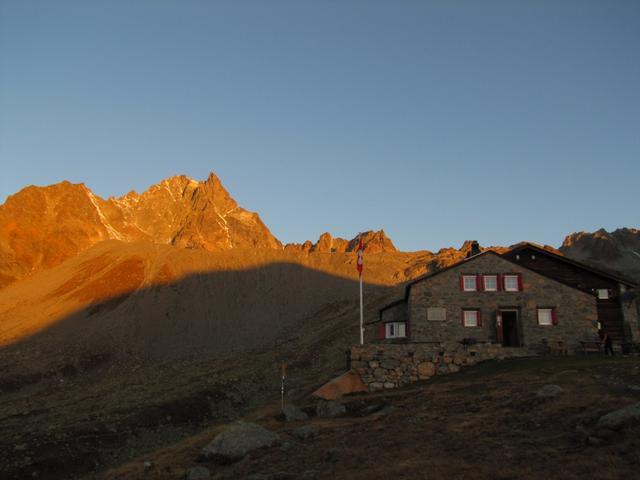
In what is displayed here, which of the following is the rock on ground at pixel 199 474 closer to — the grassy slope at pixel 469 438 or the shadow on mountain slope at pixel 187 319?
the grassy slope at pixel 469 438

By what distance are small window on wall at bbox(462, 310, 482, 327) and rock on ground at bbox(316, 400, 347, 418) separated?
50.3 feet

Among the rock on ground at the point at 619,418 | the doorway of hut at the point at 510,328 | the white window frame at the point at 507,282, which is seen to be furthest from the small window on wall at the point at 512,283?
the rock on ground at the point at 619,418

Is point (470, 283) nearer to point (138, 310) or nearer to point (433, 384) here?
point (433, 384)

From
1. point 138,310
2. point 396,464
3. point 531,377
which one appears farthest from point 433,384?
point 138,310

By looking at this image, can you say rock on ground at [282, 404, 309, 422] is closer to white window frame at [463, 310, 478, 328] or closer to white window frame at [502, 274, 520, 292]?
white window frame at [463, 310, 478, 328]

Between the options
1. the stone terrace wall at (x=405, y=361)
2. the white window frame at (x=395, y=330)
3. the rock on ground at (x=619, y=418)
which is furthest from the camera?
the white window frame at (x=395, y=330)

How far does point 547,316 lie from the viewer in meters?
39.1

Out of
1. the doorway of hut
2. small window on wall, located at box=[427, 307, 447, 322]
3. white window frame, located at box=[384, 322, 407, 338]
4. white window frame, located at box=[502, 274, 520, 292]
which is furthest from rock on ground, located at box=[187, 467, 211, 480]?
white window frame, located at box=[384, 322, 407, 338]

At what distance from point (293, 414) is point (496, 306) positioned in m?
19.1

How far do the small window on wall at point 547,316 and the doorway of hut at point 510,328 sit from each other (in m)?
1.62

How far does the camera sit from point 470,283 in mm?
40531

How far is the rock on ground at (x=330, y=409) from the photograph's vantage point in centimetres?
2667

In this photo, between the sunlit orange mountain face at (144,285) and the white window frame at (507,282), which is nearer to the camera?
the white window frame at (507,282)

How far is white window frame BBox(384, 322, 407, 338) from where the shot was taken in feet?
148
